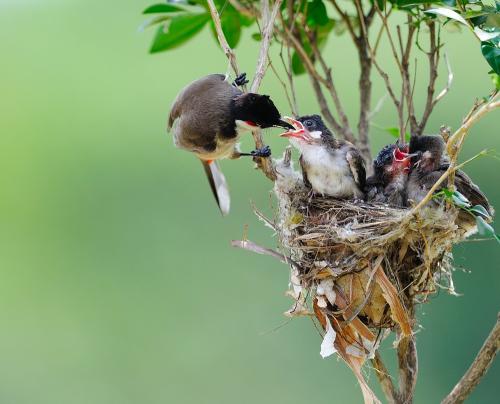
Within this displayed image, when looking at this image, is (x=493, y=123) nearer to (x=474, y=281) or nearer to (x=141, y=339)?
(x=474, y=281)

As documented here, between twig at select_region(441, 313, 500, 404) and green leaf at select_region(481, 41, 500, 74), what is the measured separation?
73 centimetres

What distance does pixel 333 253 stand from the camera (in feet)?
9.43

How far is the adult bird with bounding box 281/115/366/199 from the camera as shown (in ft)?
10.2

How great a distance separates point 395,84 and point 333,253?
4465 mm

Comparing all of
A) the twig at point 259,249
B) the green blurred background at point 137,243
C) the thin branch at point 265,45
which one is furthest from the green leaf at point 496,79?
the green blurred background at point 137,243

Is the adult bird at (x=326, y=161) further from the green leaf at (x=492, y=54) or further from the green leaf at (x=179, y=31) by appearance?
the green leaf at (x=492, y=54)

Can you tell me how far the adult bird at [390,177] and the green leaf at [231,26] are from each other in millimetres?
693

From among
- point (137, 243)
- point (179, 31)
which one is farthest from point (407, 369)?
point (137, 243)

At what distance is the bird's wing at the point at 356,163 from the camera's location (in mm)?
3105

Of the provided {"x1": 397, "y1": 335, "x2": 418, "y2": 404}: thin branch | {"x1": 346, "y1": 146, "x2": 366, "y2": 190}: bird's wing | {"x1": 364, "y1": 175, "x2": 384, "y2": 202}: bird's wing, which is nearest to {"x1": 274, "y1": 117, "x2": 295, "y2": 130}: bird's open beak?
{"x1": 346, "y1": 146, "x2": 366, "y2": 190}: bird's wing

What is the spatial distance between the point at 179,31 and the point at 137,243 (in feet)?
16.1

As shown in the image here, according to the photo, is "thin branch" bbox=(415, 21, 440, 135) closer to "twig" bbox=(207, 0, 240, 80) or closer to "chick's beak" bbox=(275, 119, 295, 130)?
"chick's beak" bbox=(275, 119, 295, 130)

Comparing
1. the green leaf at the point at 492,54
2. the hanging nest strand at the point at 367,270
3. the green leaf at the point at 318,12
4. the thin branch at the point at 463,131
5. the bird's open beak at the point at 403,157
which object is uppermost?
the green leaf at the point at 318,12

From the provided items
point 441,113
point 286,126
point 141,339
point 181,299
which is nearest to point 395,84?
point 441,113
